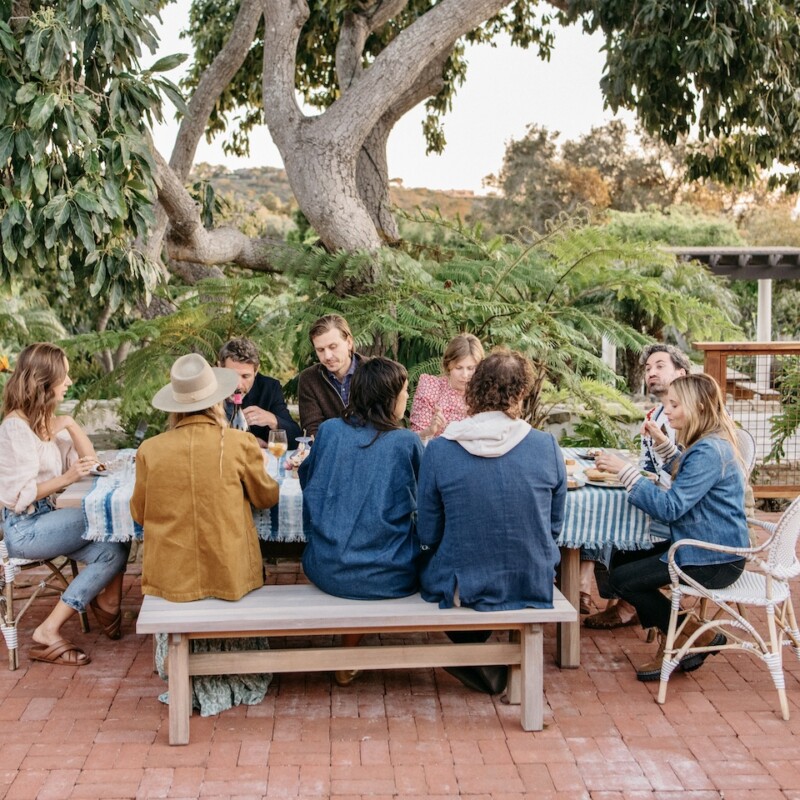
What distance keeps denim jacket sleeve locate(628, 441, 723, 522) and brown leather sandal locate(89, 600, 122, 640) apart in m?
2.53

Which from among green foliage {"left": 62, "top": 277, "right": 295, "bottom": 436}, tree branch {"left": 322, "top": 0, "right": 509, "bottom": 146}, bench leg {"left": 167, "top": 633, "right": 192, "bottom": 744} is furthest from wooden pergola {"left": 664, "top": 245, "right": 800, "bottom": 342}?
bench leg {"left": 167, "top": 633, "right": 192, "bottom": 744}

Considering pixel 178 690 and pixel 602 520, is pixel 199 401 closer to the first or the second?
pixel 178 690

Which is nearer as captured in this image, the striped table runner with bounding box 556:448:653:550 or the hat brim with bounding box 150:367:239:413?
the hat brim with bounding box 150:367:239:413

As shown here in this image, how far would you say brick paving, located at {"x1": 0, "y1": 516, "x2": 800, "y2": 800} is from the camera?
130 inches

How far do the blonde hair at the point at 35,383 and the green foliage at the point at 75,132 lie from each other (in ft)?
2.37

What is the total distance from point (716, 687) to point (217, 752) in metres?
2.11

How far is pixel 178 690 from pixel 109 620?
3.97 feet

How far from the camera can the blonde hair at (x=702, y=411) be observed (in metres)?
3.94

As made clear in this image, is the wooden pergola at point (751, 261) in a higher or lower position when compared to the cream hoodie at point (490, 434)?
higher

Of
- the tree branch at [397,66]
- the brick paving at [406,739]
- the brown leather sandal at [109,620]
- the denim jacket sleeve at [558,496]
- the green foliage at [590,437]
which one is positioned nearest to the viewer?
the brick paving at [406,739]

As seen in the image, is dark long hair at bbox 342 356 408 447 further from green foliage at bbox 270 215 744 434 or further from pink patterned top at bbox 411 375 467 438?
green foliage at bbox 270 215 744 434

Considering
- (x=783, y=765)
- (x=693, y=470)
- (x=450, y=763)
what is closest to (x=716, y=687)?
(x=783, y=765)

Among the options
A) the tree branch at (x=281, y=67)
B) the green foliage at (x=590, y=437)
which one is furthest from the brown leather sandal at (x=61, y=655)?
the tree branch at (x=281, y=67)

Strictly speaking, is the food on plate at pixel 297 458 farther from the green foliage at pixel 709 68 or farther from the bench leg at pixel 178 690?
the green foliage at pixel 709 68
